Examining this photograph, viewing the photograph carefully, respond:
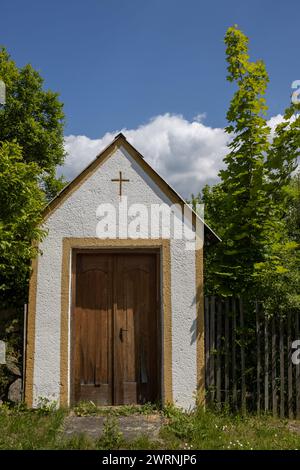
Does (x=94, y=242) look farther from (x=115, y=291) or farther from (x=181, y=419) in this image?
(x=181, y=419)

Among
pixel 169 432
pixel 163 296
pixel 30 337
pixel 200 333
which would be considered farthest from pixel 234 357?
pixel 30 337

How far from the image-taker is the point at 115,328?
20.6 ft

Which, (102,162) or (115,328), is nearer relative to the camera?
(115,328)

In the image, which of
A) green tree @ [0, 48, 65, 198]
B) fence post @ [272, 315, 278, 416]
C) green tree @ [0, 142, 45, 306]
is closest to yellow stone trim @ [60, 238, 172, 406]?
green tree @ [0, 142, 45, 306]

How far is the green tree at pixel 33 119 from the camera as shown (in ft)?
52.9

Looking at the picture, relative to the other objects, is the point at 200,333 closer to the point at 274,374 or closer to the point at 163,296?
the point at 163,296

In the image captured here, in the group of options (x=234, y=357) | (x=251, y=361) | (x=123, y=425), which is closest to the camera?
(x=123, y=425)

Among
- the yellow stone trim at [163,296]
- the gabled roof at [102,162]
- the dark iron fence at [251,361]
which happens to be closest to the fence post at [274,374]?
the dark iron fence at [251,361]

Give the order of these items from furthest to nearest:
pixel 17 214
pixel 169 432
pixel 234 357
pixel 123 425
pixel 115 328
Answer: pixel 115 328 → pixel 234 357 → pixel 17 214 → pixel 123 425 → pixel 169 432

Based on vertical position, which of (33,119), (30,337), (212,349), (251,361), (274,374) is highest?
(33,119)

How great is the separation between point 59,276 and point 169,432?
8.56 feet

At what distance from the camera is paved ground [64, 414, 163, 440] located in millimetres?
5023
